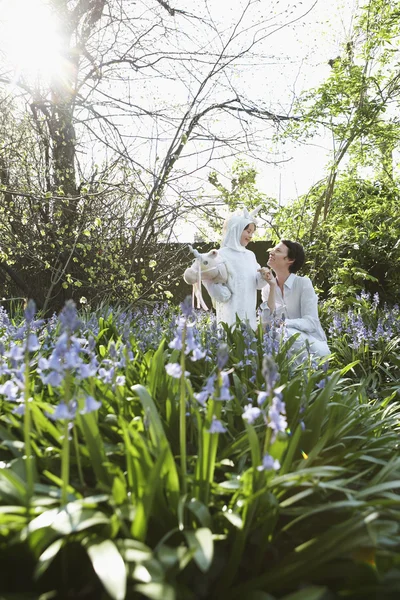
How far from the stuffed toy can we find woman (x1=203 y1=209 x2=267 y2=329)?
0.07 metres

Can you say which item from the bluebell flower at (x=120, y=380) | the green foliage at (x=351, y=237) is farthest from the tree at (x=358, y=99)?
the bluebell flower at (x=120, y=380)

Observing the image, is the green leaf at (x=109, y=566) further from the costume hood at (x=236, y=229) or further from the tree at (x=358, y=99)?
the tree at (x=358, y=99)

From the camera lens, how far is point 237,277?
187 inches

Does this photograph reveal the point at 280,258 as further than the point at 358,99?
No

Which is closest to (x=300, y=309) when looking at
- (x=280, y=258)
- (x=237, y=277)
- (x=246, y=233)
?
(x=280, y=258)

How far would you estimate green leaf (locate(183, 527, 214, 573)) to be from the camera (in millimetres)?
1038

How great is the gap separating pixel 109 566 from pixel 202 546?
202 mm

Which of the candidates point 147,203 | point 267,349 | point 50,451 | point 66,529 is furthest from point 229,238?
point 66,529

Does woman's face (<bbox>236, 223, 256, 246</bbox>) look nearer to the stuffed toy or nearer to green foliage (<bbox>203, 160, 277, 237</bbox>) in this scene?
the stuffed toy

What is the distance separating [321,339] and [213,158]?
144 inches

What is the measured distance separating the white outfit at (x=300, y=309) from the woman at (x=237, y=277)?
0.20m

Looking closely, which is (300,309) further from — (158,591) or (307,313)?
(158,591)

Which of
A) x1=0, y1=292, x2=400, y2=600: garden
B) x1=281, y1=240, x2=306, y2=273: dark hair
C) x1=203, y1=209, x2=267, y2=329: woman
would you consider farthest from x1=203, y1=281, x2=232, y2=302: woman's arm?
x1=0, y1=292, x2=400, y2=600: garden

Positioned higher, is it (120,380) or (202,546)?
(120,380)
